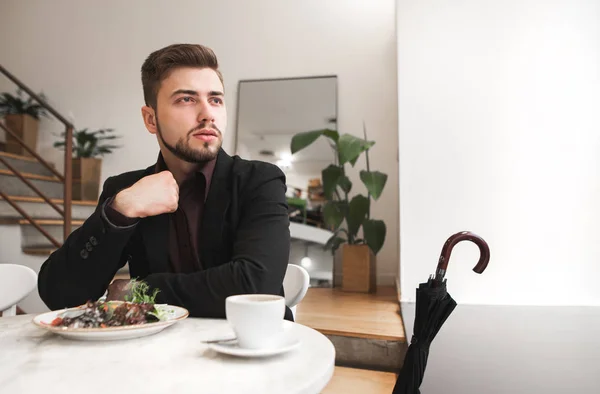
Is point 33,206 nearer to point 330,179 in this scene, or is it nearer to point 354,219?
point 330,179

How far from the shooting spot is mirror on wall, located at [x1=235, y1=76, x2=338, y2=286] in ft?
13.7

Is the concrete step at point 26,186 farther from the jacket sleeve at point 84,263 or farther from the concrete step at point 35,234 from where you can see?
the jacket sleeve at point 84,263

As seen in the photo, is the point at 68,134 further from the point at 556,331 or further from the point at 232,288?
the point at 556,331

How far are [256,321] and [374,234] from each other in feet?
9.50

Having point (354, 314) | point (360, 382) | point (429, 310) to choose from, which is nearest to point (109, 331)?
point (429, 310)

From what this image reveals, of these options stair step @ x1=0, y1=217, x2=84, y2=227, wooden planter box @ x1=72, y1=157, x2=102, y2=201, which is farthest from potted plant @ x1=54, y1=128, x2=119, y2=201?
stair step @ x1=0, y1=217, x2=84, y2=227

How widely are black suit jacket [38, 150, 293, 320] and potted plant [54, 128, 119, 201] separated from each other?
373cm

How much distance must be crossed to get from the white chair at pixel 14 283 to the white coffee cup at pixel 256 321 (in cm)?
104

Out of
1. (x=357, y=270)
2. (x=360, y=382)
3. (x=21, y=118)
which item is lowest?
(x=360, y=382)

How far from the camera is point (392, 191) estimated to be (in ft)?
13.4

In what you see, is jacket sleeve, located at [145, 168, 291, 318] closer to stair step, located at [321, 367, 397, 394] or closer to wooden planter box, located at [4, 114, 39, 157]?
stair step, located at [321, 367, 397, 394]

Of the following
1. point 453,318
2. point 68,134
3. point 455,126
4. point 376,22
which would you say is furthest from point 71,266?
point 376,22

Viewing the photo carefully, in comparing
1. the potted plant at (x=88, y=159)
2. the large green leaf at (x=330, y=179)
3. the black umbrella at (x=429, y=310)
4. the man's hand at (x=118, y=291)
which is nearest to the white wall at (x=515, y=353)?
the black umbrella at (x=429, y=310)

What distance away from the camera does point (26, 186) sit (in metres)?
4.39
